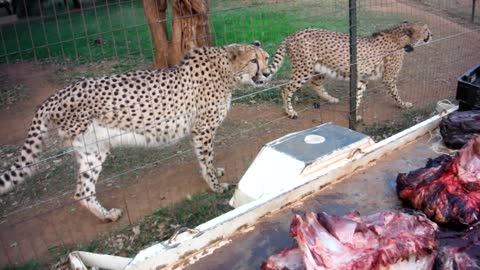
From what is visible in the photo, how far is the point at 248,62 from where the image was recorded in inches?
190

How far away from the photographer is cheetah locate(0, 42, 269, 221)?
4.05 metres

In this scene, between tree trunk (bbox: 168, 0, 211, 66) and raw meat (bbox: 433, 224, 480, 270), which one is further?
tree trunk (bbox: 168, 0, 211, 66)

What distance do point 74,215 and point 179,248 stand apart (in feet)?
8.56

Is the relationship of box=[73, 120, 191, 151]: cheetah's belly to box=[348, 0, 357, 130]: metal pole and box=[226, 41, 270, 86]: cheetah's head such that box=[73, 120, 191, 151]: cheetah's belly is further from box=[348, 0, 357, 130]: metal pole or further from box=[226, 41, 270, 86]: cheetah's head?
box=[348, 0, 357, 130]: metal pole

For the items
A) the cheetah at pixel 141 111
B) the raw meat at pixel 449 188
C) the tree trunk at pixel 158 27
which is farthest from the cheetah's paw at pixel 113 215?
the tree trunk at pixel 158 27

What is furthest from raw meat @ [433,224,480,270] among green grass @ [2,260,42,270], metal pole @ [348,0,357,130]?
green grass @ [2,260,42,270]

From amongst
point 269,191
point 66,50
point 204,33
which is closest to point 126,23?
point 66,50

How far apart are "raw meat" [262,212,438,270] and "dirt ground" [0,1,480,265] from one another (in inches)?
74.0

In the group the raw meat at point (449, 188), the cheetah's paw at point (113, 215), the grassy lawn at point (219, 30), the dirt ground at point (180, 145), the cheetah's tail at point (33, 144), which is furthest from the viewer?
the grassy lawn at point (219, 30)

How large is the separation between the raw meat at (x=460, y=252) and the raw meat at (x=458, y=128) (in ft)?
3.15

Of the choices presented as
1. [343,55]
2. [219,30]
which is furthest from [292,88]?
[219,30]

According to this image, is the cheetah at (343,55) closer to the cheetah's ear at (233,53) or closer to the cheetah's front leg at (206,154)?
the cheetah's ear at (233,53)

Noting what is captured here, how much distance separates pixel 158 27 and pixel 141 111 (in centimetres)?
318

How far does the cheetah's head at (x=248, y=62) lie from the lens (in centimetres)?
479
